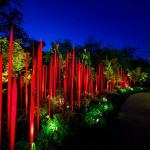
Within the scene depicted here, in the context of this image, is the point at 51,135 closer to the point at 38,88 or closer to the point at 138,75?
the point at 38,88

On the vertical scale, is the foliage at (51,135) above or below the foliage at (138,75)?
below

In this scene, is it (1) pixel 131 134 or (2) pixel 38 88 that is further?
(1) pixel 131 134

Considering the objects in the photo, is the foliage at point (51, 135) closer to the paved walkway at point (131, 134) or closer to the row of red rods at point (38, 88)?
the row of red rods at point (38, 88)

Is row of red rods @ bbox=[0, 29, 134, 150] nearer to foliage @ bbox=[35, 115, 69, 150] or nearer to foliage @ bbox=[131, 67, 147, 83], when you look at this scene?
foliage @ bbox=[35, 115, 69, 150]

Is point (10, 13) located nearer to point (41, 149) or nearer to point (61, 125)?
point (61, 125)

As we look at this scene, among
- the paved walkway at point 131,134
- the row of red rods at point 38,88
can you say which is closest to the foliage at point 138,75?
the row of red rods at point 38,88

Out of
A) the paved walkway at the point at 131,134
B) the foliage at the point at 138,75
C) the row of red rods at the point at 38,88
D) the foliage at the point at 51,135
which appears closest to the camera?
the row of red rods at the point at 38,88

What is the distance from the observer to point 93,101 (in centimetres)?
1363

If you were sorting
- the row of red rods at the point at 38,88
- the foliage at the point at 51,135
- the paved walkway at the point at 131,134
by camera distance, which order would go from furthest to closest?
the paved walkway at the point at 131,134 < the foliage at the point at 51,135 < the row of red rods at the point at 38,88

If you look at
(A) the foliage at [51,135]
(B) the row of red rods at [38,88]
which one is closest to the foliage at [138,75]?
(B) the row of red rods at [38,88]

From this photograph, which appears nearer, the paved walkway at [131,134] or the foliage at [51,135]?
the foliage at [51,135]

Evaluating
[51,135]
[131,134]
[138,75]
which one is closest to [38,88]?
[51,135]

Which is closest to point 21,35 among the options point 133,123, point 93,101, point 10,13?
point 10,13

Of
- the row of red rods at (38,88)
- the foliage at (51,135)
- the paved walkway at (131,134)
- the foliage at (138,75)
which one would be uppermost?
the foliage at (138,75)
